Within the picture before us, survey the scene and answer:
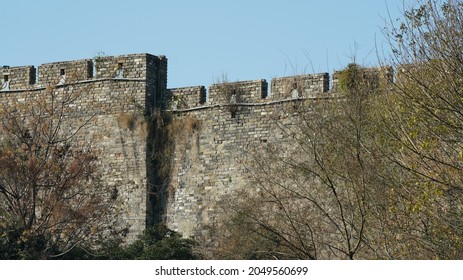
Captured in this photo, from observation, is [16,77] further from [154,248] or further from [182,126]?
[154,248]

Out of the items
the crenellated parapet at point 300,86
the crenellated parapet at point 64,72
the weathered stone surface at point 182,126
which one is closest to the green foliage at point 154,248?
the weathered stone surface at point 182,126

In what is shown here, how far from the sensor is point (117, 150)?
32.6 meters

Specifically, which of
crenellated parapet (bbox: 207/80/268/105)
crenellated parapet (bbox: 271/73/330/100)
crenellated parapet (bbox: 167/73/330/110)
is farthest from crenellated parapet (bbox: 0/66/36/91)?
crenellated parapet (bbox: 271/73/330/100)

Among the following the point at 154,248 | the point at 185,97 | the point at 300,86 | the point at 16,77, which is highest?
the point at 16,77

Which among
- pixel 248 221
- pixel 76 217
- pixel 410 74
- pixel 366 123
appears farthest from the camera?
pixel 76 217

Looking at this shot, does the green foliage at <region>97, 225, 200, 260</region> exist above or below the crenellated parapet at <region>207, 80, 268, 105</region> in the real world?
below

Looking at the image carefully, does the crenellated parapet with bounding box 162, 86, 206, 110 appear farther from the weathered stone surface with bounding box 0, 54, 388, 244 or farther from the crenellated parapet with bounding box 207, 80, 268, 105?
the crenellated parapet with bounding box 207, 80, 268, 105

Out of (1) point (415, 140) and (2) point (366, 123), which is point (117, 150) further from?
(1) point (415, 140)

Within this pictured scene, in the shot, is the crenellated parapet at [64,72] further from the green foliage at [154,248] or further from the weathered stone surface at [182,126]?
the green foliage at [154,248]

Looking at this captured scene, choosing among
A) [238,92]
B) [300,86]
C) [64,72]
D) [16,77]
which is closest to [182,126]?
[238,92]

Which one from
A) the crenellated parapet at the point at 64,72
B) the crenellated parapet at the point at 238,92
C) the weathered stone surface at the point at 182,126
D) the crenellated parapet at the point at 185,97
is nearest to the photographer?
the weathered stone surface at the point at 182,126

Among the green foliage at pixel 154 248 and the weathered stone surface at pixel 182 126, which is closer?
the green foliage at pixel 154 248
